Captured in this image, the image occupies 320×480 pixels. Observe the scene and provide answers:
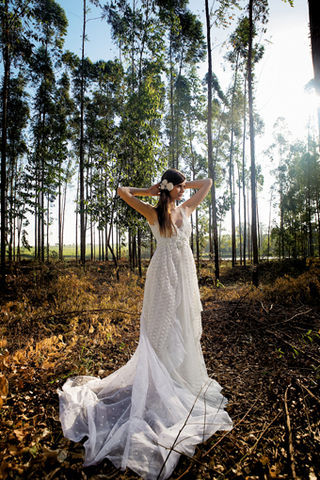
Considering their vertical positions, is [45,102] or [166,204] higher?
[45,102]

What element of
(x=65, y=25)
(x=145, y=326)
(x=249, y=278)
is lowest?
(x=249, y=278)

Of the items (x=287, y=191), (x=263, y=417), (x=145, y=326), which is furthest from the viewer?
(x=287, y=191)

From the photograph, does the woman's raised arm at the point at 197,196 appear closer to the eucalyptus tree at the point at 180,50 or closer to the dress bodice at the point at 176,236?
the dress bodice at the point at 176,236

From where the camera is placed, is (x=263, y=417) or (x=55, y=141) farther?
(x=55, y=141)

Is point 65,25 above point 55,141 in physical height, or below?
above

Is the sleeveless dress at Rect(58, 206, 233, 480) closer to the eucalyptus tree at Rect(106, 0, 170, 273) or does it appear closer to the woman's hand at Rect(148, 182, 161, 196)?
the woman's hand at Rect(148, 182, 161, 196)

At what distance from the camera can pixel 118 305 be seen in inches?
258

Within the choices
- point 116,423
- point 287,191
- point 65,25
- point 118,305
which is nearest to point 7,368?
point 116,423

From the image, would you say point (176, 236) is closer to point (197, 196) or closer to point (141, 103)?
point (197, 196)

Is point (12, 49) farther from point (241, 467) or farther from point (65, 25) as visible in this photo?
point (241, 467)

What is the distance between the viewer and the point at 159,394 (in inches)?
95.0

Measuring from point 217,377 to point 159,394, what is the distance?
4.28ft

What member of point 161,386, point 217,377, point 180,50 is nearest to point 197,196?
point 161,386

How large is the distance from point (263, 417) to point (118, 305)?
4.59 meters
